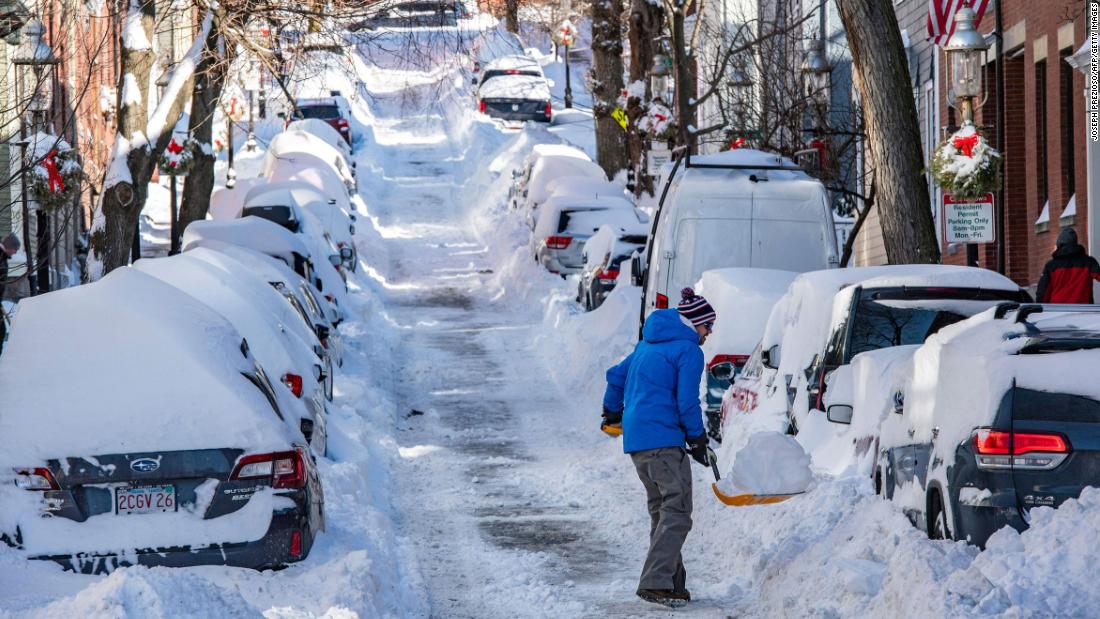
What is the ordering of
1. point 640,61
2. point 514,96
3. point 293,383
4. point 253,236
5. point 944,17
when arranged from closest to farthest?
point 293,383
point 944,17
point 253,236
point 640,61
point 514,96

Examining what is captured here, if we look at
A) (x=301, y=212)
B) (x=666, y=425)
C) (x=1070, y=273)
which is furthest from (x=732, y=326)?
(x=301, y=212)

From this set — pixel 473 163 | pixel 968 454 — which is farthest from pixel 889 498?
pixel 473 163

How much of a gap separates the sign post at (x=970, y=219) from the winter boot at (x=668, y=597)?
282 inches

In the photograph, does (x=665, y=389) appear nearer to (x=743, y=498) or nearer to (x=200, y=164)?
(x=743, y=498)

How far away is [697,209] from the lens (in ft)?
53.2

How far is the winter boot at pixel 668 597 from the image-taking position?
353 inches

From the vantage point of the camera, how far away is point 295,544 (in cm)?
802

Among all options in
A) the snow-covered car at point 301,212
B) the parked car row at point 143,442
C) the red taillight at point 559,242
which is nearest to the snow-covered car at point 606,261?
the snow-covered car at point 301,212

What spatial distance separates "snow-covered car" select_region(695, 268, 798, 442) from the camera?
47.3ft

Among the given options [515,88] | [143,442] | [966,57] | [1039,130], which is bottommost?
[143,442]

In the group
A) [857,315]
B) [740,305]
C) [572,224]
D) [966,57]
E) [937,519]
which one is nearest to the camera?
[937,519]

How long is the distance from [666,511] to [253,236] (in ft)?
42.4

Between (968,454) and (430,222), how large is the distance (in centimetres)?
3873

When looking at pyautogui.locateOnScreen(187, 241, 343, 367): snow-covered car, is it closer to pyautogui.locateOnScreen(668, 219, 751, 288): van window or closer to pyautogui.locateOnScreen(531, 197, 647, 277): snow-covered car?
pyautogui.locateOnScreen(668, 219, 751, 288): van window
